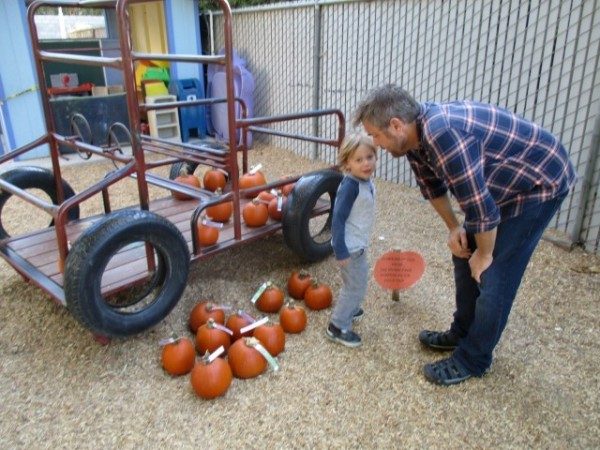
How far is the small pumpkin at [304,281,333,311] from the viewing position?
297 cm

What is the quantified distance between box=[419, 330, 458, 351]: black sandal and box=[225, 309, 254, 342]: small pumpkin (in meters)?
0.95

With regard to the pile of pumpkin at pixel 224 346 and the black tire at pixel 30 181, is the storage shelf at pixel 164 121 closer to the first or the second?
the black tire at pixel 30 181

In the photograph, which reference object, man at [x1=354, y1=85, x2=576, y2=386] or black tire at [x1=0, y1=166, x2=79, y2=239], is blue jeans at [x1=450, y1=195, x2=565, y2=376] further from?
black tire at [x1=0, y1=166, x2=79, y2=239]

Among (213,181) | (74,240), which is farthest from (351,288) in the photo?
(213,181)

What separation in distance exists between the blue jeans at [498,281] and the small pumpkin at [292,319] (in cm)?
83

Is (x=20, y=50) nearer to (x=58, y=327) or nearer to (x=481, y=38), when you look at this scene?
(x=58, y=327)

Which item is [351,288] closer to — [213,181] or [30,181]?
[213,181]

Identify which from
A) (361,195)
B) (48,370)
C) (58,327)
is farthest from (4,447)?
(361,195)

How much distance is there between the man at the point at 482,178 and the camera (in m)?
1.73

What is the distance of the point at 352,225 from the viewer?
248 cm

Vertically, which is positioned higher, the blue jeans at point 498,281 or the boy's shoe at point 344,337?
the blue jeans at point 498,281

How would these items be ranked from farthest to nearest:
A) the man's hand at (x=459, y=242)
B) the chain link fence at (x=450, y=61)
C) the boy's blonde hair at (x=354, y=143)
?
1. the chain link fence at (x=450, y=61)
2. the boy's blonde hair at (x=354, y=143)
3. the man's hand at (x=459, y=242)

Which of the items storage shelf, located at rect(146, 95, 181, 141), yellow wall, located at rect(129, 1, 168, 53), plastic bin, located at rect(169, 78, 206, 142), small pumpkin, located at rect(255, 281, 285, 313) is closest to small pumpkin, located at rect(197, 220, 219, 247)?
small pumpkin, located at rect(255, 281, 285, 313)

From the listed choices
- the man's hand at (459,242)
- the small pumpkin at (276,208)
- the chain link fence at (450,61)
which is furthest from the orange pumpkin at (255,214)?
the chain link fence at (450,61)
